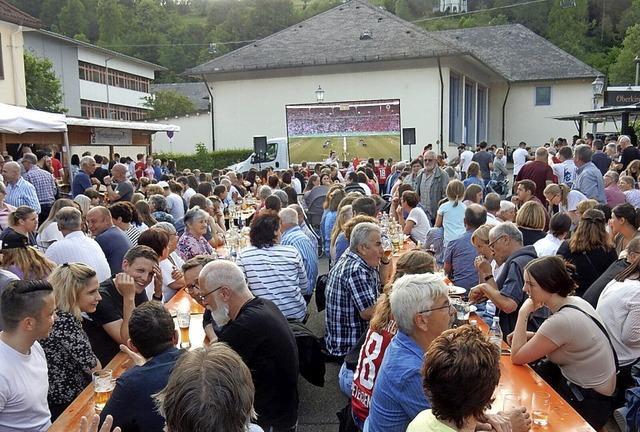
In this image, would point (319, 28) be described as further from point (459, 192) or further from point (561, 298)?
point (561, 298)

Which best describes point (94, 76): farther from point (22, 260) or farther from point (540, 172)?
point (22, 260)

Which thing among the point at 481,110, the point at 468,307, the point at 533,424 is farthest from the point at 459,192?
the point at 481,110

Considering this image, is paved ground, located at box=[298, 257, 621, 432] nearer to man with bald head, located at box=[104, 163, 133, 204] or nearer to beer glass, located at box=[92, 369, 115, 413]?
beer glass, located at box=[92, 369, 115, 413]

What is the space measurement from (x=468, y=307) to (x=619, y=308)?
1.05m

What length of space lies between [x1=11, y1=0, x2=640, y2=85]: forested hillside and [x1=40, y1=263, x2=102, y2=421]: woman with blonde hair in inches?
2119

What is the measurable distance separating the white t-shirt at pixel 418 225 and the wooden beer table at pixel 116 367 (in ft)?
12.5

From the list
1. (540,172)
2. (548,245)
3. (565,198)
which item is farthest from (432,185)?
(548,245)

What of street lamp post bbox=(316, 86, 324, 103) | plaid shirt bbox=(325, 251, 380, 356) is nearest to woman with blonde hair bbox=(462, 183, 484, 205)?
plaid shirt bbox=(325, 251, 380, 356)

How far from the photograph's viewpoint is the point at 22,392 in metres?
3.01

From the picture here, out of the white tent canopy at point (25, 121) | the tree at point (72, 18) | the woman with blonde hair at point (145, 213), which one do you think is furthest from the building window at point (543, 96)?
the tree at point (72, 18)

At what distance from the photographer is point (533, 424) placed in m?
2.96

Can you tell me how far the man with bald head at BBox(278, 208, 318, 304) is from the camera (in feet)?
21.1

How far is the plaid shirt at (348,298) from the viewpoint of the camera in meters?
4.48

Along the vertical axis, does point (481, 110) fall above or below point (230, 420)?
above
